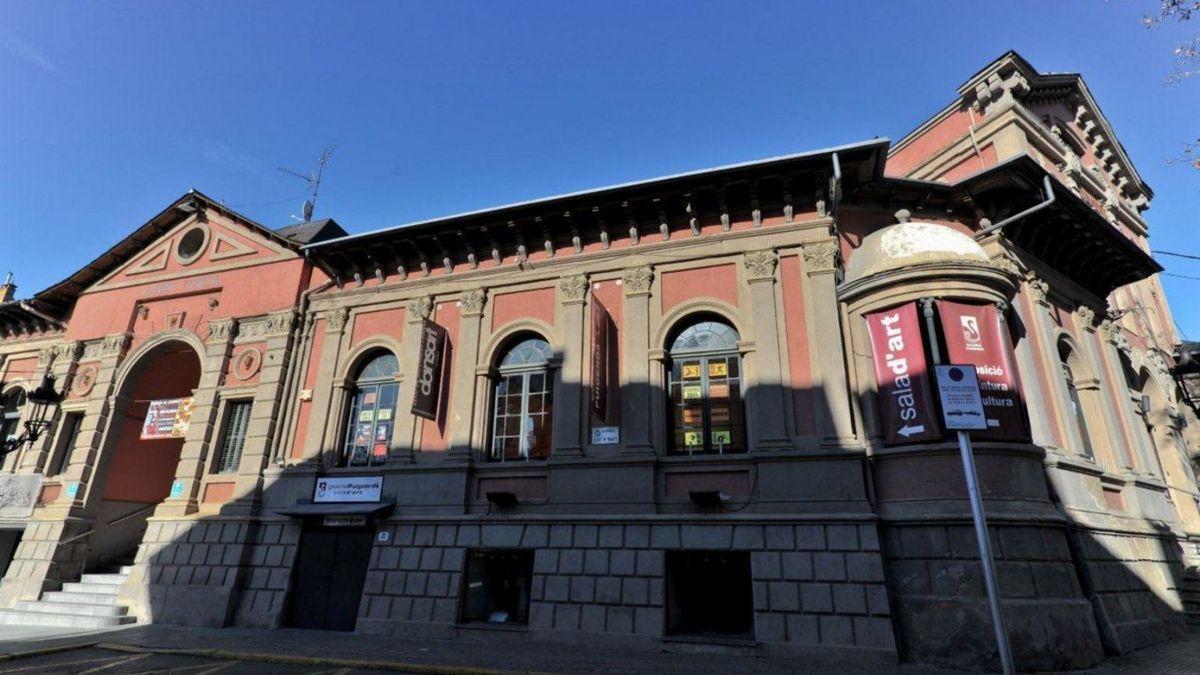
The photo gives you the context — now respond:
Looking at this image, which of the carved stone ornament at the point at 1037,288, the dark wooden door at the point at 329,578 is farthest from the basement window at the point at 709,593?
the carved stone ornament at the point at 1037,288

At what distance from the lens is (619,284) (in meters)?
12.4

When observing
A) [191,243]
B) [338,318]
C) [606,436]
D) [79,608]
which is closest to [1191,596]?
[606,436]

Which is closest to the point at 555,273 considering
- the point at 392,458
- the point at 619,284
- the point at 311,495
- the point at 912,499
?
the point at 619,284

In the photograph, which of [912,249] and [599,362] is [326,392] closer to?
[599,362]

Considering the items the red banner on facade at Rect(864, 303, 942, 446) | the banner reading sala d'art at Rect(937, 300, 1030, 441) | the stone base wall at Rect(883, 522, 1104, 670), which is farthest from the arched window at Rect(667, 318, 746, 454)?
the banner reading sala d'art at Rect(937, 300, 1030, 441)

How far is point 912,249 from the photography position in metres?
10.4

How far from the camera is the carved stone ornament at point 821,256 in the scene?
36.0 feet

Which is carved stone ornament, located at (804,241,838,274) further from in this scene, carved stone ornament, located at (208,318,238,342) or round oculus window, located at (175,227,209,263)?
round oculus window, located at (175,227,209,263)

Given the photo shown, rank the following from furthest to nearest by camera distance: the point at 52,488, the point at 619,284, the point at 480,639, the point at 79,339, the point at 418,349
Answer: the point at 79,339 < the point at 52,488 < the point at 418,349 < the point at 619,284 < the point at 480,639

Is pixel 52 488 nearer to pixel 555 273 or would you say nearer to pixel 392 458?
pixel 392 458

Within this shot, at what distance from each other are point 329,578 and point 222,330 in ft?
24.0

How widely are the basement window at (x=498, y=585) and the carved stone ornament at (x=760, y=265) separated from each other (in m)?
6.73

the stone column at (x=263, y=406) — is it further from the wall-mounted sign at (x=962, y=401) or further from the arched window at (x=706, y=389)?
the wall-mounted sign at (x=962, y=401)

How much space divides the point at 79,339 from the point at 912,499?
21580 mm
